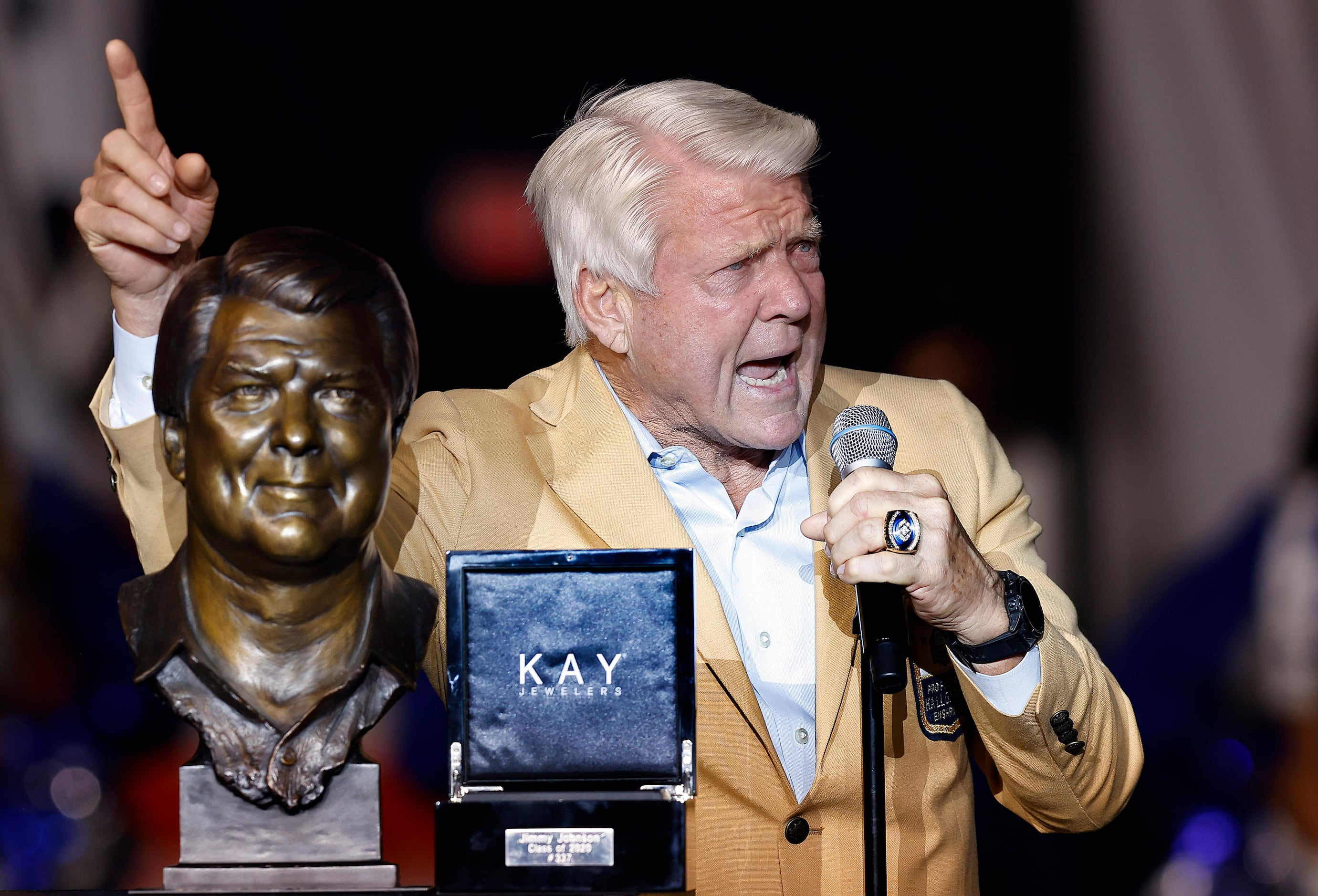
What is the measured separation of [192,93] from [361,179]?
0.43 metres

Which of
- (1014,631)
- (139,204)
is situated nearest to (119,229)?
(139,204)

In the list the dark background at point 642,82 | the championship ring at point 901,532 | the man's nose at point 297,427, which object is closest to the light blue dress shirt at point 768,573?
the championship ring at point 901,532

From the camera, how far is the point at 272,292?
3.72 ft

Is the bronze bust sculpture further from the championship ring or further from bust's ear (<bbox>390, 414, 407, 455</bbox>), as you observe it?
the championship ring

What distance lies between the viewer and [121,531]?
296 cm

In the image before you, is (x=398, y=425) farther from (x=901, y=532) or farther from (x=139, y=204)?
(x=901, y=532)

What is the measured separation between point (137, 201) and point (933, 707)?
1164mm

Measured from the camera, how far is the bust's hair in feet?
3.75

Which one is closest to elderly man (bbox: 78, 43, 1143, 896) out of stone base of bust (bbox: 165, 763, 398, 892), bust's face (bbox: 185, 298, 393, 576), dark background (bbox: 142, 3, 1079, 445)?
bust's face (bbox: 185, 298, 393, 576)

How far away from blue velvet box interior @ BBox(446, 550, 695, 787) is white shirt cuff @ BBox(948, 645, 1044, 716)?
476mm

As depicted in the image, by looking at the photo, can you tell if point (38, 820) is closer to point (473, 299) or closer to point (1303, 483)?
point (473, 299)

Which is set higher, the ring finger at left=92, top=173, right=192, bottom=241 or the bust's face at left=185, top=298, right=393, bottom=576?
the ring finger at left=92, top=173, right=192, bottom=241

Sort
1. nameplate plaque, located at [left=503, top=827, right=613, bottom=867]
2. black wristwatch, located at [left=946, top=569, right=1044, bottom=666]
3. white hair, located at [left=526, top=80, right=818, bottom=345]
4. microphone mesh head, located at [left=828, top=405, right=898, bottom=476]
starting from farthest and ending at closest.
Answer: white hair, located at [left=526, top=80, right=818, bottom=345] → black wristwatch, located at [left=946, top=569, right=1044, bottom=666] → microphone mesh head, located at [left=828, top=405, right=898, bottom=476] → nameplate plaque, located at [left=503, top=827, right=613, bottom=867]

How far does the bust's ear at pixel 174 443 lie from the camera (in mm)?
1178
